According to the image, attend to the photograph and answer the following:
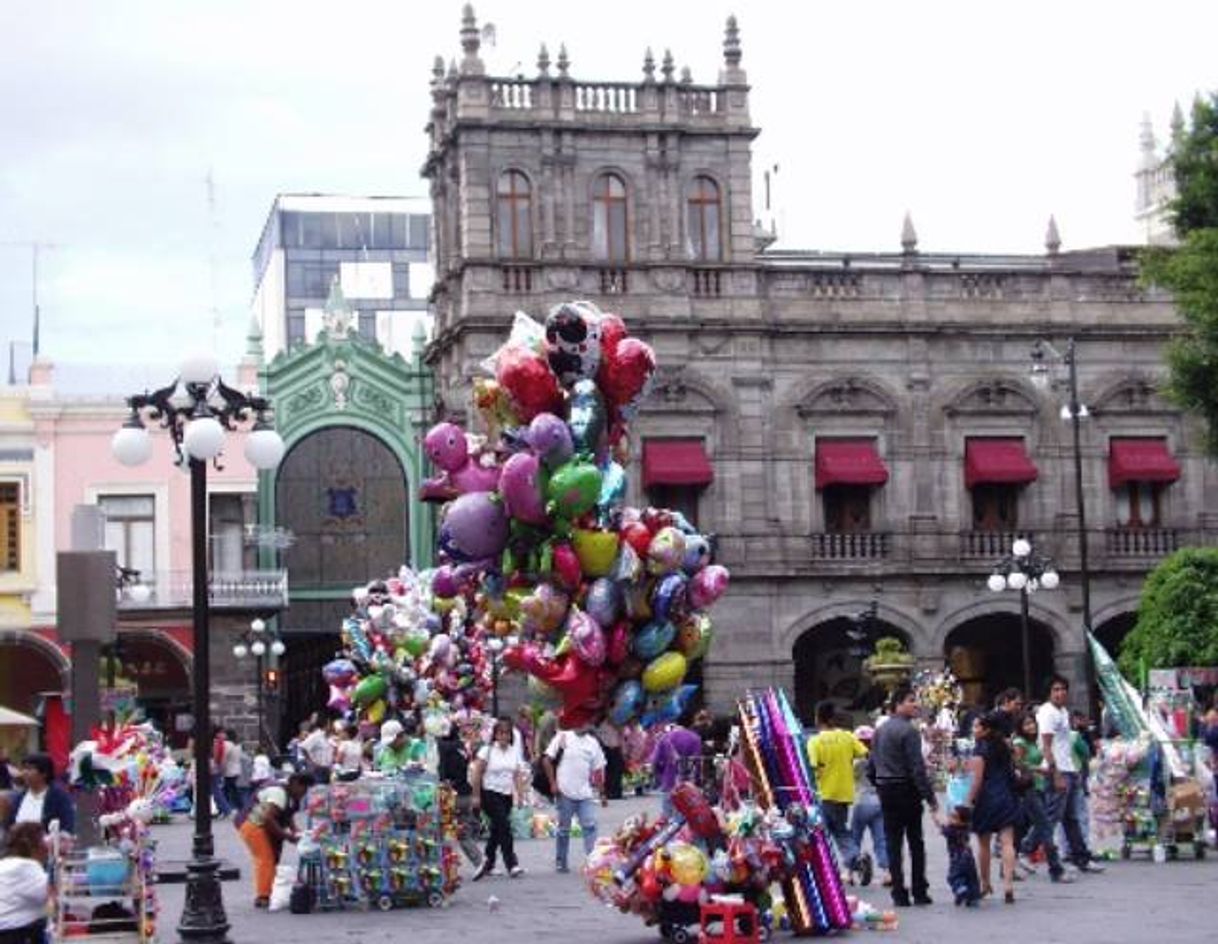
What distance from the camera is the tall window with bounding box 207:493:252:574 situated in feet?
156

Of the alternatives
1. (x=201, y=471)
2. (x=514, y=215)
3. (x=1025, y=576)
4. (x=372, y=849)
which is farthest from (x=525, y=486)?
(x=514, y=215)

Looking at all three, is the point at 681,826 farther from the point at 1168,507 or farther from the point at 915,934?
the point at 1168,507

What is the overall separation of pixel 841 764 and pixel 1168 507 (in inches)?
1109

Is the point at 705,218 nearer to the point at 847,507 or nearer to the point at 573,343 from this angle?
the point at 847,507

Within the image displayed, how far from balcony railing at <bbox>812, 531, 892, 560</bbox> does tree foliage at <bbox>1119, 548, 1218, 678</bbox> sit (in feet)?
24.0

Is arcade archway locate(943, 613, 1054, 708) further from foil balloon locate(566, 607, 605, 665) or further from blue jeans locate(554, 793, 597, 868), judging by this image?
foil balloon locate(566, 607, 605, 665)

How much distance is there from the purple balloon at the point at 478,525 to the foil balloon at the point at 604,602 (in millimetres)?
826

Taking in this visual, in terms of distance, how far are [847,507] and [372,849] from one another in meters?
26.3

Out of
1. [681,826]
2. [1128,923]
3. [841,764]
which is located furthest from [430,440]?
[1128,923]

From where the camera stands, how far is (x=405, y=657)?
28156 millimetres

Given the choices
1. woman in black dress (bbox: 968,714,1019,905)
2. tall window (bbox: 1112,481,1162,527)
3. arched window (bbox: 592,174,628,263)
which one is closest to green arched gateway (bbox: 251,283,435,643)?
arched window (bbox: 592,174,628,263)

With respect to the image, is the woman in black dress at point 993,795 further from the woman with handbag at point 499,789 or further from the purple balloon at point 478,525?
the woman with handbag at point 499,789

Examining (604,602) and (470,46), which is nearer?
(604,602)

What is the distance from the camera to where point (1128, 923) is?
51.3 ft
